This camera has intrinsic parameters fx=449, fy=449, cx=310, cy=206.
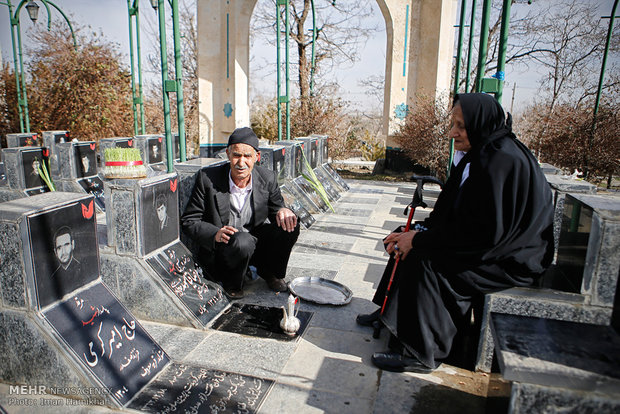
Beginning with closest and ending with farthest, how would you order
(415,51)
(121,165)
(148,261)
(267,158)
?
(148,261), (121,165), (267,158), (415,51)

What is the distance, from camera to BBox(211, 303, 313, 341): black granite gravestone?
11.0 feet

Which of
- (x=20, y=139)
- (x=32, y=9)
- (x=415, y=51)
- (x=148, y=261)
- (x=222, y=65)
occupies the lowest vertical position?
(x=148, y=261)

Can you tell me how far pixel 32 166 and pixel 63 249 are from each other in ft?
17.1

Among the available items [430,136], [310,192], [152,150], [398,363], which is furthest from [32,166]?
[430,136]

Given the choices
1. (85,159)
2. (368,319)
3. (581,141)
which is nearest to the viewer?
(368,319)

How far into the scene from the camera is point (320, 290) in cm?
418

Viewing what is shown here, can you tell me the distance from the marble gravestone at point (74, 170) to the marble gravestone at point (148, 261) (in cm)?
439

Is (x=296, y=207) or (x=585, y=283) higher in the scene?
(x=585, y=283)

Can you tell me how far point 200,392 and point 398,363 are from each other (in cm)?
124

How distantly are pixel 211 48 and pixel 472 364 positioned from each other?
51.0ft

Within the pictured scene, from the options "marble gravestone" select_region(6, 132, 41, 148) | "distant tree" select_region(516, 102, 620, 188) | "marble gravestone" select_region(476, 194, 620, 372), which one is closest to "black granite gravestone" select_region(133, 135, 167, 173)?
"marble gravestone" select_region(6, 132, 41, 148)

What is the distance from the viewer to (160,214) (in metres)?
3.52

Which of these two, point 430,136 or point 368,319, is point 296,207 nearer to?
point 368,319

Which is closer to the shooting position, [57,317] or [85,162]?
[57,317]
